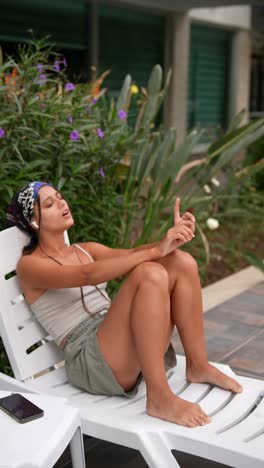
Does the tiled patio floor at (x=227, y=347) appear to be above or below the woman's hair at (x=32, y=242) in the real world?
below

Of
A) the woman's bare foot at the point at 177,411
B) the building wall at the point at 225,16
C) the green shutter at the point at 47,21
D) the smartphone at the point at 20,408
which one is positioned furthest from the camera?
the building wall at the point at 225,16

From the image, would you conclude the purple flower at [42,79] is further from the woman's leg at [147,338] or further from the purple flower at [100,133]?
the woman's leg at [147,338]

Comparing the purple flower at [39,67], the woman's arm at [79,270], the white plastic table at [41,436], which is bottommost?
the white plastic table at [41,436]

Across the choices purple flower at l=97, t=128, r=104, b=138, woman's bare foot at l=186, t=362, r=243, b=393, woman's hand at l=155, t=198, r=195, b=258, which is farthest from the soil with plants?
woman's hand at l=155, t=198, r=195, b=258

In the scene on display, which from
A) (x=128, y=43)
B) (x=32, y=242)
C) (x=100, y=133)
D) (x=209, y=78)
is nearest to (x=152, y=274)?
(x=32, y=242)

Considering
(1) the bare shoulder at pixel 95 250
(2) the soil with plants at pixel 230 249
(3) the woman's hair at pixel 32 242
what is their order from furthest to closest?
(2) the soil with plants at pixel 230 249, (1) the bare shoulder at pixel 95 250, (3) the woman's hair at pixel 32 242

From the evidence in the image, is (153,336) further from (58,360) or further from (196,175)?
(196,175)

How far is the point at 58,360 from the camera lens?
2.82m

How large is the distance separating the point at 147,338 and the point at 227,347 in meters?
1.54

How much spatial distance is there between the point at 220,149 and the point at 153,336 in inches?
109

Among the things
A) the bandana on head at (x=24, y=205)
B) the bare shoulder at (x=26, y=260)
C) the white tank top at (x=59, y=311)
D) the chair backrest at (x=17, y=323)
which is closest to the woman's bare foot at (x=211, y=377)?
the white tank top at (x=59, y=311)

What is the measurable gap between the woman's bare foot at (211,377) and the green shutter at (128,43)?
5801 millimetres

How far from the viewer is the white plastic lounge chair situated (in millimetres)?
2119

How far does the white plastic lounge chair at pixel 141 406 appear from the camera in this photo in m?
2.12
